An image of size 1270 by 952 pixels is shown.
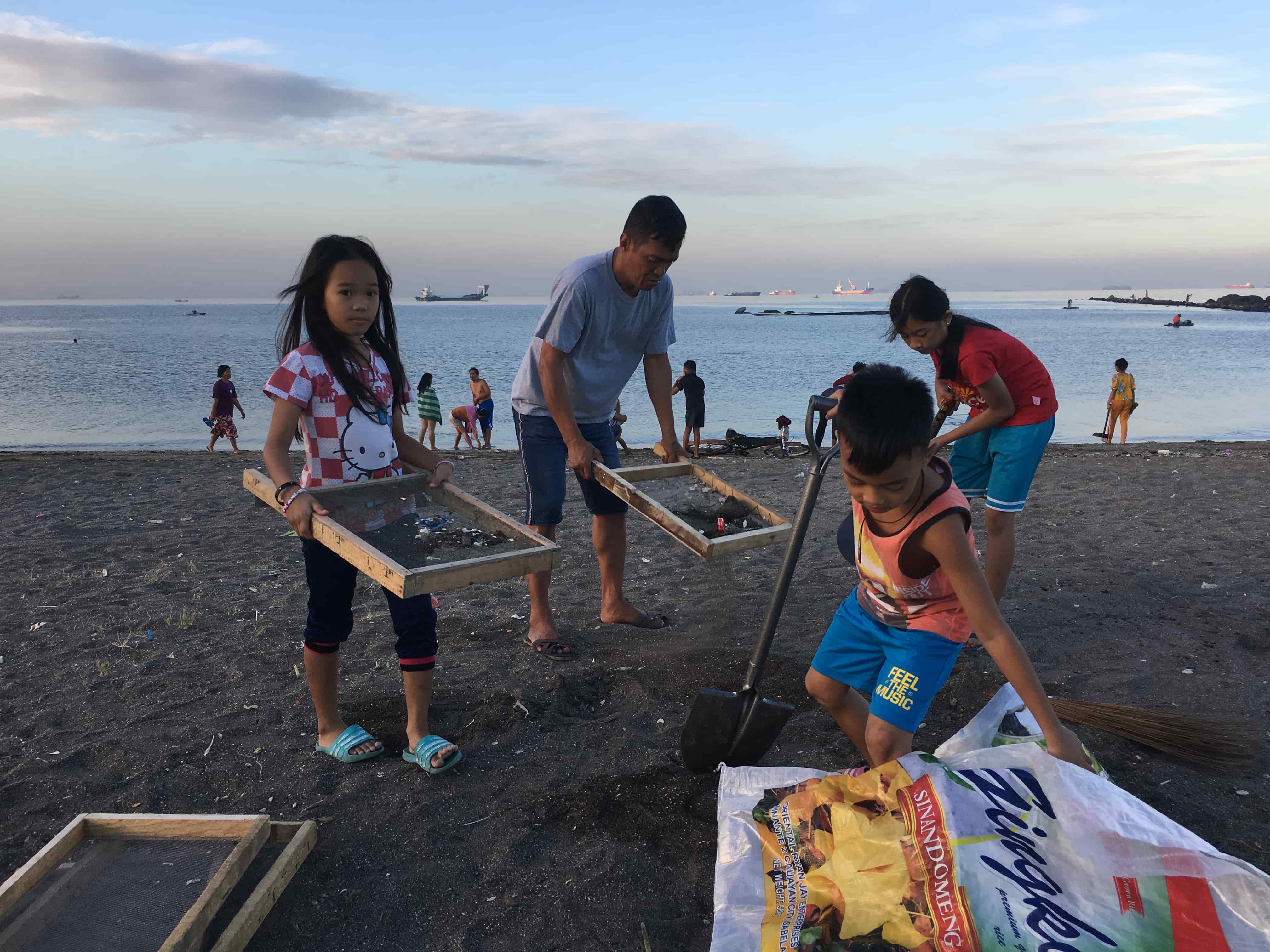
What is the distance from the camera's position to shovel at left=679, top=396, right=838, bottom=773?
2863 millimetres

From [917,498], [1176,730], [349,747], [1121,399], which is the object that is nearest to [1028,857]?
[917,498]

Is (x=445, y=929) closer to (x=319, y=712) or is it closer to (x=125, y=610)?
(x=319, y=712)

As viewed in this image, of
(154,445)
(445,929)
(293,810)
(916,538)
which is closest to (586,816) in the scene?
(445,929)

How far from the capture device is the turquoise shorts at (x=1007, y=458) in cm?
401

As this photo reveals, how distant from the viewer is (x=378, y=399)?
307cm

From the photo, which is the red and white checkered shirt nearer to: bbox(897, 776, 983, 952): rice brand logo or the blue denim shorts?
the blue denim shorts

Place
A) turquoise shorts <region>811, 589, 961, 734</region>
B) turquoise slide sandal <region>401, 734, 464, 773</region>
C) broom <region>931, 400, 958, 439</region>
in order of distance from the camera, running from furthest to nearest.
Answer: broom <region>931, 400, 958, 439</region> < turquoise slide sandal <region>401, 734, 464, 773</region> < turquoise shorts <region>811, 589, 961, 734</region>

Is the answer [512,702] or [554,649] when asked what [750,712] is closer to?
[512,702]

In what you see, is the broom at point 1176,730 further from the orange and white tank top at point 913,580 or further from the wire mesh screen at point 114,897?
the wire mesh screen at point 114,897

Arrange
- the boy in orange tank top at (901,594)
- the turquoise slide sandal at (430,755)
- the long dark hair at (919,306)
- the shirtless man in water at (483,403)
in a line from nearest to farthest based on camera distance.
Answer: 1. the boy in orange tank top at (901,594)
2. the turquoise slide sandal at (430,755)
3. the long dark hair at (919,306)
4. the shirtless man in water at (483,403)

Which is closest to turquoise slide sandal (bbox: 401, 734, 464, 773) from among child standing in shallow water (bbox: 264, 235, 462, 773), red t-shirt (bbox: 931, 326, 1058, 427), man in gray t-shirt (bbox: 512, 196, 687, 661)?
child standing in shallow water (bbox: 264, 235, 462, 773)

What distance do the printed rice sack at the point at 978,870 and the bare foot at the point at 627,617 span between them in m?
2.34

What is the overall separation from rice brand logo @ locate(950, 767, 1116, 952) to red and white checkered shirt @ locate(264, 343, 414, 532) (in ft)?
7.22

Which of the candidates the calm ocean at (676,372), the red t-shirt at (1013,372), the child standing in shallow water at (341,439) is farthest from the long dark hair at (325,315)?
the calm ocean at (676,372)
